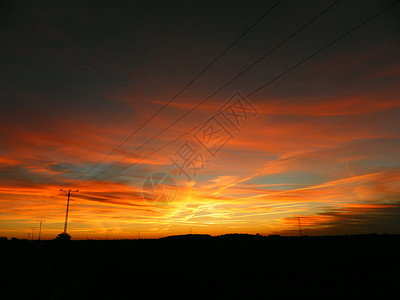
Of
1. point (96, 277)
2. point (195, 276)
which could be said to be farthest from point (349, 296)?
point (96, 277)

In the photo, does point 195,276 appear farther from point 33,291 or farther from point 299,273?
point 33,291

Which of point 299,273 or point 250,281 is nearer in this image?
point 250,281

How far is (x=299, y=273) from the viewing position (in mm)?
21828

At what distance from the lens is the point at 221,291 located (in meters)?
12.2

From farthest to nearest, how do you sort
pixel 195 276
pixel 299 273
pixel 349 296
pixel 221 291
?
pixel 299 273
pixel 195 276
pixel 349 296
pixel 221 291

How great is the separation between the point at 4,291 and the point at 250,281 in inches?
662

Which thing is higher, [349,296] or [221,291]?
[221,291]

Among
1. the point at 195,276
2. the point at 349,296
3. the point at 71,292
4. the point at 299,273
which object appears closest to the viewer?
the point at 349,296

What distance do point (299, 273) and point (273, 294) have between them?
9178 mm

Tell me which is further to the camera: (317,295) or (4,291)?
(4,291)

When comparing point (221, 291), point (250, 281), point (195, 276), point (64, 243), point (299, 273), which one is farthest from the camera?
point (64, 243)

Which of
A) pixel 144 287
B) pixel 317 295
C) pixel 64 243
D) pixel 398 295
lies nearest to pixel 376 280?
pixel 398 295

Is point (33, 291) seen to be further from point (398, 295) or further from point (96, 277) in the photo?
point (398, 295)

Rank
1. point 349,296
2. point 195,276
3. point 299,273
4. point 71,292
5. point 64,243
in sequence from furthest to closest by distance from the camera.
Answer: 1. point 64,243
2. point 299,273
3. point 195,276
4. point 71,292
5. point 349,296
